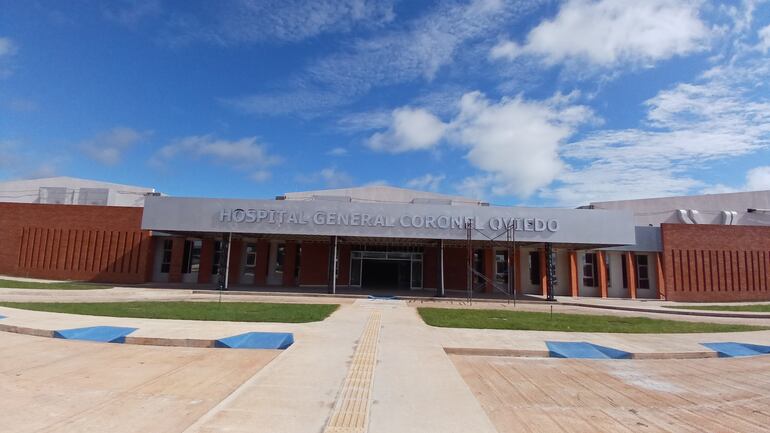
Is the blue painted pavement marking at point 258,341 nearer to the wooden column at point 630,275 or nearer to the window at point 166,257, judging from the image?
the window at point 166,257

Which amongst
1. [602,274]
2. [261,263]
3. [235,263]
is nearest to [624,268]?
[602,274]

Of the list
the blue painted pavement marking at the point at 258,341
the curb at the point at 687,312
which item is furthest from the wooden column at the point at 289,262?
the blue painted pavement marking at the point at 258,341

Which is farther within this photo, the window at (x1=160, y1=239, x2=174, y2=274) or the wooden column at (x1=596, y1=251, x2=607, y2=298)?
the window at (x1=160, y1=239, x2=174, y2=274)

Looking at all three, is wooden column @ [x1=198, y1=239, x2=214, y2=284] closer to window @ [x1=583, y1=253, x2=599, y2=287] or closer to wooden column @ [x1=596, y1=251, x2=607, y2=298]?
window @ [x1=583, y1=253, x2=599, y2=287]

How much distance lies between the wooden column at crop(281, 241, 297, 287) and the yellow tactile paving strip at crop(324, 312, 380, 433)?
22.5 meters

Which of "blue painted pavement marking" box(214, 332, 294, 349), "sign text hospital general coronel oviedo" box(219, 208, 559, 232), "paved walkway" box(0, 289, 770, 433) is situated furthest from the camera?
"sign text hospital general coronel oviedo" box(219, 208, 559, 232)

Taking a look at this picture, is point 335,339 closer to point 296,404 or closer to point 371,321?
point 371,321

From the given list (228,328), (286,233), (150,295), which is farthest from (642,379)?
(150,295)

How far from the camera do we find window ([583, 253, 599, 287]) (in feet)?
106

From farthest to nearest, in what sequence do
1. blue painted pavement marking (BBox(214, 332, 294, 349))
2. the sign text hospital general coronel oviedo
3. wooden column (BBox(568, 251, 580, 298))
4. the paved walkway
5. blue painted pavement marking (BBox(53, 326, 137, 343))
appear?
wooden column (BBox(568, 251, 580, 298))
the sign text hospital general coronel oviedo
blue painted pavement marking (BBox(53, 326, 137, 343))
blue painted pavement marking (BBox(214, 332, 294, 349))
the paved walkway

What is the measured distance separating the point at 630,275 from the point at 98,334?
32.6 m

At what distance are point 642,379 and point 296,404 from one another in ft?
20.5

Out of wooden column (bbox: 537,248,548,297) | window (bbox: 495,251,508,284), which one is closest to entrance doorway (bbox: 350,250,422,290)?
→ window (bbox: 495,251,508,284)

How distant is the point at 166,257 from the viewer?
106ft
